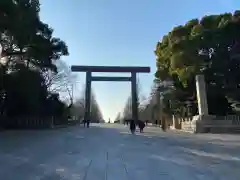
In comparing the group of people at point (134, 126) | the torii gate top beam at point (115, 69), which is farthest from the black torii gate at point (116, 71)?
the group of people at point (134, 126)

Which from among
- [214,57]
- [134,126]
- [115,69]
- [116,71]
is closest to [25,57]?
[134,126]

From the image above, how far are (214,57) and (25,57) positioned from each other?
19.2 m

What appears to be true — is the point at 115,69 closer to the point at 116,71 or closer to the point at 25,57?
the point at 116,71

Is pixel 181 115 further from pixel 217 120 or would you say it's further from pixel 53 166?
pixel 53 166

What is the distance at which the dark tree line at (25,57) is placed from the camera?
3031 centimetres

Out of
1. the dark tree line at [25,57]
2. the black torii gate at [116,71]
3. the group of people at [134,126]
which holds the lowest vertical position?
the group of people at [134,126]

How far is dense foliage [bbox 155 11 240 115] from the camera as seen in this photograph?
41.6 metres

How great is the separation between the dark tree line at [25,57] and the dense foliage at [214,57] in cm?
1401

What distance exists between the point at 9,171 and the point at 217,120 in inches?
1271

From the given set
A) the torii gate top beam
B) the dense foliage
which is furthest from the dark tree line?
the torii gate top beam

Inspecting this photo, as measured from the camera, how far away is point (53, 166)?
12.0 m

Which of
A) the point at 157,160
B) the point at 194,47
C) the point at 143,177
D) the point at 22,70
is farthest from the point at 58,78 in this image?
the point at 143,177

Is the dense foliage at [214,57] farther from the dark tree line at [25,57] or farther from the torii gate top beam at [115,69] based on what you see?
the torii gate top beam at [115,69]

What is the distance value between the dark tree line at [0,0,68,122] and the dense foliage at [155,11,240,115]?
1401cm
